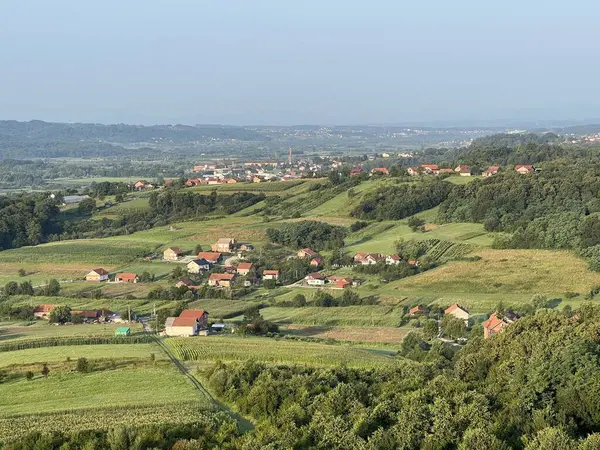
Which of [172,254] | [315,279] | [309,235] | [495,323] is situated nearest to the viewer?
[495,323]

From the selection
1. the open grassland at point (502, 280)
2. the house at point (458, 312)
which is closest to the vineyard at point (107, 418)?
the house at point (458, 312)

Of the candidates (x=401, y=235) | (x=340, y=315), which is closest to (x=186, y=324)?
(x=340, y=315)

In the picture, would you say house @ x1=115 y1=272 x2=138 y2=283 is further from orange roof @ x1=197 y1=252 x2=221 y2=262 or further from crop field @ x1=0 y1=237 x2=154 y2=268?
orange roof @ x1=197 y1=252 x2=221 y2=262

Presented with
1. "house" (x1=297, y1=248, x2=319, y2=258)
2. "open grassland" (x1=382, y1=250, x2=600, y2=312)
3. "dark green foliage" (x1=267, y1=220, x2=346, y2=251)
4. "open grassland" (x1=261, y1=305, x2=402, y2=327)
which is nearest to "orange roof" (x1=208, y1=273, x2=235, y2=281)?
"house" (x1=297, y1=248, x2=319, y2=258)

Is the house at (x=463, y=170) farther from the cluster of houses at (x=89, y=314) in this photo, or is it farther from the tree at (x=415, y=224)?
the cluster of houses at (x=89, y=314)

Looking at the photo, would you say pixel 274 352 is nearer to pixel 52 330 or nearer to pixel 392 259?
pixel 52 330

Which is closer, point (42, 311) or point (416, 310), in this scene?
point (416, 310)

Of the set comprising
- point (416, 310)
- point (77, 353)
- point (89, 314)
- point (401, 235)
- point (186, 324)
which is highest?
point (77, 353)
